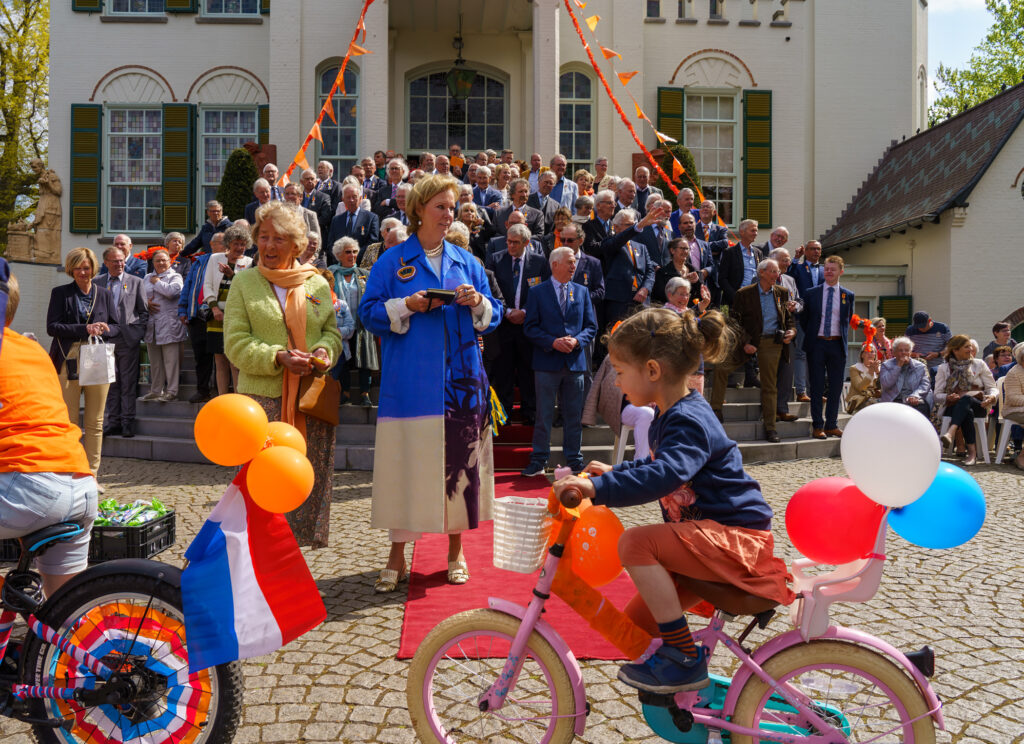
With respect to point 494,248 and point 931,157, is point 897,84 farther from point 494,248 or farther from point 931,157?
point 494,248

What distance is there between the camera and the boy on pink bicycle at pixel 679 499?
7.80ft

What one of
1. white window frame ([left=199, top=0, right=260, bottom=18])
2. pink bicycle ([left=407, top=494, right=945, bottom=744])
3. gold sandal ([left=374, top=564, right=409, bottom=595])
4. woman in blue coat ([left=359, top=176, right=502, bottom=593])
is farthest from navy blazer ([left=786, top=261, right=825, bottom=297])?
white window frame ([left=199, top=0, right=260, bottom=18])

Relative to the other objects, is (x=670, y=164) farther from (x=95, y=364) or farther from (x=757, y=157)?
(x=95, y=364)

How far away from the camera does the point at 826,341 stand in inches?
404

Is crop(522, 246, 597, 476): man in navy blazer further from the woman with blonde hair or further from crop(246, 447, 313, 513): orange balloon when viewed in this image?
crop(246, 447, 313, 513): orange balloon

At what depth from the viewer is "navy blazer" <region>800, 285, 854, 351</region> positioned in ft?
33.8

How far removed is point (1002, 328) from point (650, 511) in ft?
28.6

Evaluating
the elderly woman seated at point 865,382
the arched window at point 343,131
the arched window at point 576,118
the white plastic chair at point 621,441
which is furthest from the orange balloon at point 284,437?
the arched window at point 576,118

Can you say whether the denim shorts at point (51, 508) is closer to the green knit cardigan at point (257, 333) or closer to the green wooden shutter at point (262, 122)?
the green knit cardigan at point (257, 333)

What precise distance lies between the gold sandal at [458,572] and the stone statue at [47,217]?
16074mm

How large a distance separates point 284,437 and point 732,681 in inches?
62.4

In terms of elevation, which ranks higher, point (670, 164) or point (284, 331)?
point (670, 164)

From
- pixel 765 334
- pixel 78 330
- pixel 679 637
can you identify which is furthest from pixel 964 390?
pixel 78 330

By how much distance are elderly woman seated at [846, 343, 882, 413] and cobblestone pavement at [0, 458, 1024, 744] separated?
546 centimetres
